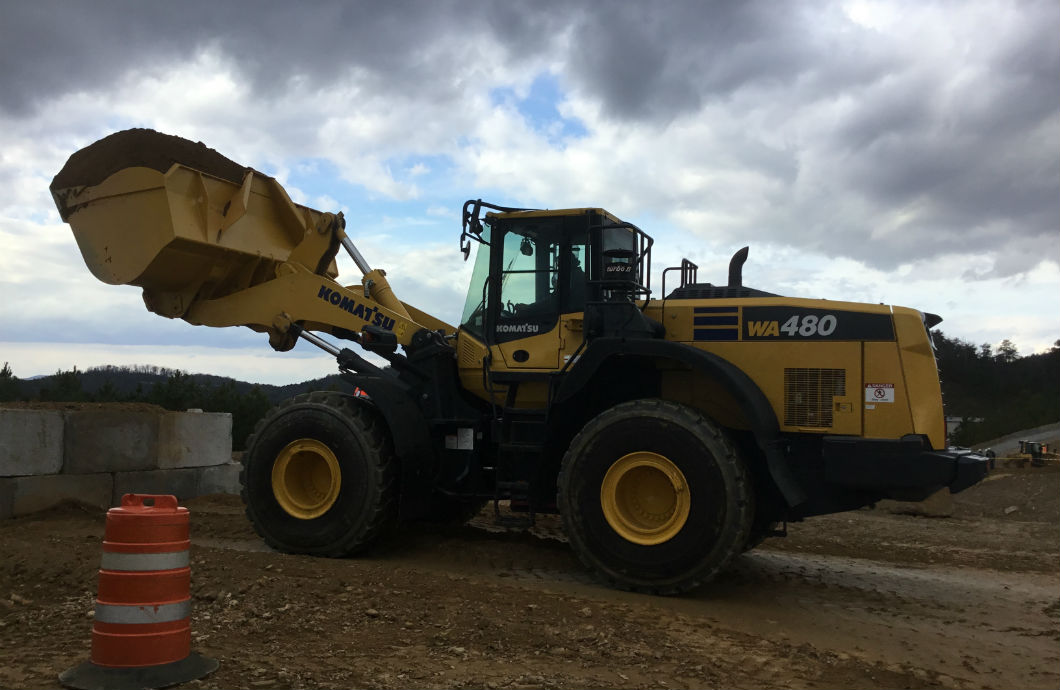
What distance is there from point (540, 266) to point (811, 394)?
8.50 feet

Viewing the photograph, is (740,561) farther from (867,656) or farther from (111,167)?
(111,167)

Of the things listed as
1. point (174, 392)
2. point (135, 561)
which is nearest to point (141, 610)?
point (135, 561)

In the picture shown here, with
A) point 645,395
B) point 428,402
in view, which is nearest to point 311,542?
point 428,402

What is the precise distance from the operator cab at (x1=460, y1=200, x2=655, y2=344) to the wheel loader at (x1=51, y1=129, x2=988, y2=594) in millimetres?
20

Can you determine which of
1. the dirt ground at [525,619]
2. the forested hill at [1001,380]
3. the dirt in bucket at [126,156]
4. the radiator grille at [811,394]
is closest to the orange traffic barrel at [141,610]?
the dirt ground at [525,619]

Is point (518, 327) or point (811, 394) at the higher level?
point (518, 327)

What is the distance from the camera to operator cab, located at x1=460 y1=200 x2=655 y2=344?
7703 millimetres

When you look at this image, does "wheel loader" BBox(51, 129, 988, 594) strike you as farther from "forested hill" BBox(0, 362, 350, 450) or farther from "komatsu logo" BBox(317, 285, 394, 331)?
"forested hill" BBox(0, 362, 350, 450)

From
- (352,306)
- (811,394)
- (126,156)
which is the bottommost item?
(811,394)

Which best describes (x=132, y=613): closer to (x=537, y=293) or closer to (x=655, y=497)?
(x=655, y=497)

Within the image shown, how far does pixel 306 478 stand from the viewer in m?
8.13

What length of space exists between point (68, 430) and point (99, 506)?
0.91 metres

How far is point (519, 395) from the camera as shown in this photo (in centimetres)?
796

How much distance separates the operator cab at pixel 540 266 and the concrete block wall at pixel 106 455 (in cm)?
467
